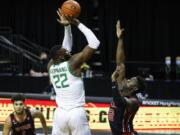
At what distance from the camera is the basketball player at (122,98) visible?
758cm

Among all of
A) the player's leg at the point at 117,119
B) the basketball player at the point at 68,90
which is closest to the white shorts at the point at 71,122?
the basketball player at the point at 68,90

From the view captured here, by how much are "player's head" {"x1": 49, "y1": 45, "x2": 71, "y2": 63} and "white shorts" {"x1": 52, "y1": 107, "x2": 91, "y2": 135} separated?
676 millimetres

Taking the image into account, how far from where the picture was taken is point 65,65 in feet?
23.5

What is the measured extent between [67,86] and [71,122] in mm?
481

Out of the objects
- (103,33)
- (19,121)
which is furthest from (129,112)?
(103,33)

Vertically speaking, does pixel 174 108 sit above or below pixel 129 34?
below

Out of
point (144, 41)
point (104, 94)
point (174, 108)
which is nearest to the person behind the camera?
point (174, 108)

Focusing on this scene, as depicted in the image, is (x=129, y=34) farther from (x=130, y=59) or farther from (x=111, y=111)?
(x=111, y=111)

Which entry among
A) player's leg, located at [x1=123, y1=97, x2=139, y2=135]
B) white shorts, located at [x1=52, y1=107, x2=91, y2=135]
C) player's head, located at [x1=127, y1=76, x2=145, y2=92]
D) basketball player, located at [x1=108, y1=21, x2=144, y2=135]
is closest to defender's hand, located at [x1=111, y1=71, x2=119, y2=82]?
basketball player, located at [x1=108, y1=21, x2=144, y2=135]

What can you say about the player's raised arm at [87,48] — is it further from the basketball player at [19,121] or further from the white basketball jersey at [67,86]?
the basketball player at [19,121]

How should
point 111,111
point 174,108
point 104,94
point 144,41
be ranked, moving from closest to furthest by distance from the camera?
point 111,111 < point 174,108 < point 104,94 < point 144,41

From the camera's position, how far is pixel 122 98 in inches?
298

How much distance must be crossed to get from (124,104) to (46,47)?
14.0 meters

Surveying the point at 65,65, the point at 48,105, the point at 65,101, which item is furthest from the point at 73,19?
the point at 48,105
